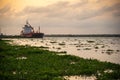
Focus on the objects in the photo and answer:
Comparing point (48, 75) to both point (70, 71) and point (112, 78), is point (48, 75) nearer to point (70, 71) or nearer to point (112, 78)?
point (70, 71)

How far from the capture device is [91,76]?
16141mm

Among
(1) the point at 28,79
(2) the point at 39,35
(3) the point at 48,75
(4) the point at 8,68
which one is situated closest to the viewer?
(1) the point at 28,79

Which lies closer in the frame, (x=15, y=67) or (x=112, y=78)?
(x=112, y=78)

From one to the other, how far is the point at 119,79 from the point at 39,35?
135764mm

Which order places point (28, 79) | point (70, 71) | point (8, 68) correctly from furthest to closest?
point (8, 68)
point (70, 71)
point (28, 79)

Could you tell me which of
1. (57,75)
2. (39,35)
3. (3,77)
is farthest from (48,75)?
(39,35)

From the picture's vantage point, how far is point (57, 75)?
15984 mm

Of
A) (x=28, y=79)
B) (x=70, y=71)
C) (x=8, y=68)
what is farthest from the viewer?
(x=8, y=68)

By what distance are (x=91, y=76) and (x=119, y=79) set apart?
2095 millimetres

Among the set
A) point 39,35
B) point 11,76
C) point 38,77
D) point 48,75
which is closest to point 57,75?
point 48,75

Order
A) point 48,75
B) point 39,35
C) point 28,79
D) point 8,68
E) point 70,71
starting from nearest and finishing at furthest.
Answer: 1. point 28,79
2. point 48,75
3. point 70,71
4. point 8,68
5. point 39,35

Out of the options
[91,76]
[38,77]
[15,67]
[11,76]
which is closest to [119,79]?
[91,76]

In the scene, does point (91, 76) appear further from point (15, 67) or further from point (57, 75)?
point (15, 67)

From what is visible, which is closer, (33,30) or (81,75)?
(81,75)
